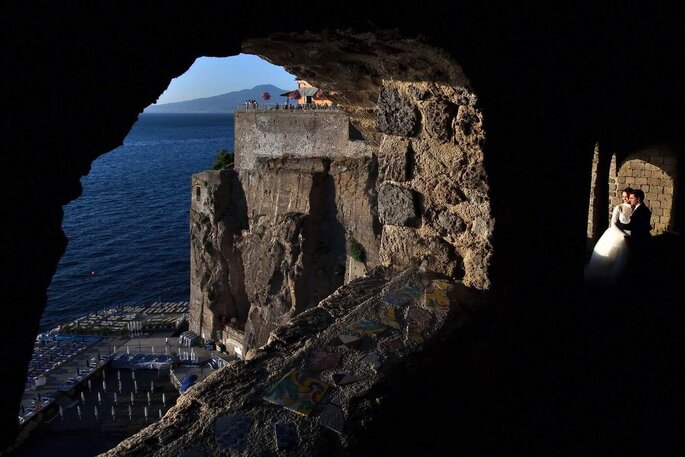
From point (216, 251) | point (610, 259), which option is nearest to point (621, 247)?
point (610, 259)

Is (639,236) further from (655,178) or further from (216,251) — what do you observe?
(216,251)

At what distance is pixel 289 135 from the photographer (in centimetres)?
2475

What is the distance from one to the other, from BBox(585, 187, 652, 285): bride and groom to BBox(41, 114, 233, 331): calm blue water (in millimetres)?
27130

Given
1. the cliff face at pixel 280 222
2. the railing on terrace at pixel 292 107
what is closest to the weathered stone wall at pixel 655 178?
the cliff face at pixel 280 222

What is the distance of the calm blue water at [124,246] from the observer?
3600cm

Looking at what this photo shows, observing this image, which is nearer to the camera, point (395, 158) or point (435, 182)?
point (435, 182)

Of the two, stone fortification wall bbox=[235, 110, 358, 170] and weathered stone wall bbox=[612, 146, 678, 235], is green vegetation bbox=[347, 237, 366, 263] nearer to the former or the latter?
stone fortification wall bbox=[235, 110, 358, 170]

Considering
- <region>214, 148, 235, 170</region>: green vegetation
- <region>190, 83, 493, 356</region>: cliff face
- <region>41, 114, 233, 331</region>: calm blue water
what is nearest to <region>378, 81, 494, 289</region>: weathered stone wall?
<region>190, 83, 493, 356</region>: cliff face

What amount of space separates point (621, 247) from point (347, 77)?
4888 millimetres

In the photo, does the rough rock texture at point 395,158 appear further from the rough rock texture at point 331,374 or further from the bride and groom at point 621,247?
the bride and groom at point 621,247

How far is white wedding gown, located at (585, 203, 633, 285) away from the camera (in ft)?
21.8

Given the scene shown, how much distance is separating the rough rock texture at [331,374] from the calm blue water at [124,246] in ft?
95.0

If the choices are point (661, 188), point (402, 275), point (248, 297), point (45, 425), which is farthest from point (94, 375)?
point (402, 275)

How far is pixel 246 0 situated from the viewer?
Answer: 189cm
